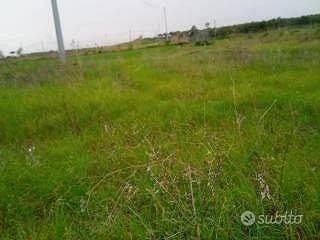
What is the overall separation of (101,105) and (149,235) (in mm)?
3536

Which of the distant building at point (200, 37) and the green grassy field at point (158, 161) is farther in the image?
the distant building at point (200, 37)

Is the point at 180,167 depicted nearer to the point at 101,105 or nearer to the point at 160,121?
the point at 160,121

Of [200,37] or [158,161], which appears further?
[200,37]

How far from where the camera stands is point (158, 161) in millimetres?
2021

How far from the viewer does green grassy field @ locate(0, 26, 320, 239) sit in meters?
1.98

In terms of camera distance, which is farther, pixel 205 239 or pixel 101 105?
pixel 101 105

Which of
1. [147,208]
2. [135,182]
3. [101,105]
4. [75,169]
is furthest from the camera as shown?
[101,105]

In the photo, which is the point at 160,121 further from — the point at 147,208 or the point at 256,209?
the point at 256,209

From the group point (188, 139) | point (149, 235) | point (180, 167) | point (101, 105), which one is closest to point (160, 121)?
point (188, 139)

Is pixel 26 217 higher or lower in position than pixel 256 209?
lower

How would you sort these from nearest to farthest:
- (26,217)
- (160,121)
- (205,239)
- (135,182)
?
(205,239)
(26,217)
(135,182)
(160,121)

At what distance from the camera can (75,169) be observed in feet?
9.80

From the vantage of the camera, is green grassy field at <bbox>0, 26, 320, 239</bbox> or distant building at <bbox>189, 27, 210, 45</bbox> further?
distant building at <bbox>189, 27, 210, 45</bbox>

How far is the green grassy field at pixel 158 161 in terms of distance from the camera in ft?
6.49
